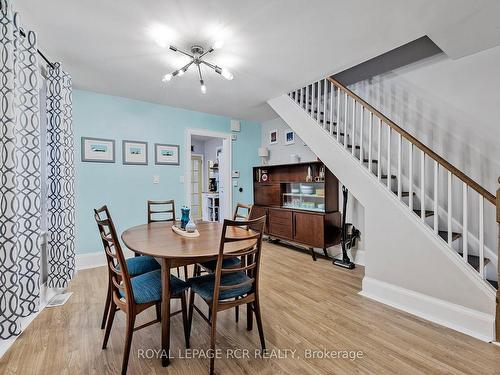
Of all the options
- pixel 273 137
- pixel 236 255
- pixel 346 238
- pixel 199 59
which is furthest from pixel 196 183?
pixel 236 255

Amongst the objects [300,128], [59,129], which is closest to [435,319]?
[300,128]

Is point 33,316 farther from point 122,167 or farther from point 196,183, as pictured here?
point 196,183

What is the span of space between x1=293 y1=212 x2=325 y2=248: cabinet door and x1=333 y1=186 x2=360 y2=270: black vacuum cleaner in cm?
29

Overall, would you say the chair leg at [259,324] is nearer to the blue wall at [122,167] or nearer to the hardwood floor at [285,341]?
the hardwood floor at [285,341]

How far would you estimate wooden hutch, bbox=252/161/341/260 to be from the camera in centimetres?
364

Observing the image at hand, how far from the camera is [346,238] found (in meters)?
3.58

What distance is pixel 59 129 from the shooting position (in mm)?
2570

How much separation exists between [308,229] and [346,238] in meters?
0.55

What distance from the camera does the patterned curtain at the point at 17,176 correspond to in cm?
160

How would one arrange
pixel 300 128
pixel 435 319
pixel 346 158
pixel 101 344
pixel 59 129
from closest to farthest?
pixel 101 344, pixel 435 319, pixel 59 129, pixel 346 158, pixel 300 128

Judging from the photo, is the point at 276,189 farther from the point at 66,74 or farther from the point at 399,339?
the point at 66,74

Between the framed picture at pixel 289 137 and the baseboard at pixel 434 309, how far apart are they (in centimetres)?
278

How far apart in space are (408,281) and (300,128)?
85.9 inches

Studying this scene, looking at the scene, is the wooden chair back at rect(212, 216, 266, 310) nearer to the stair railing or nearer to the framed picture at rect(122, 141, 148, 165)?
the stair railing
